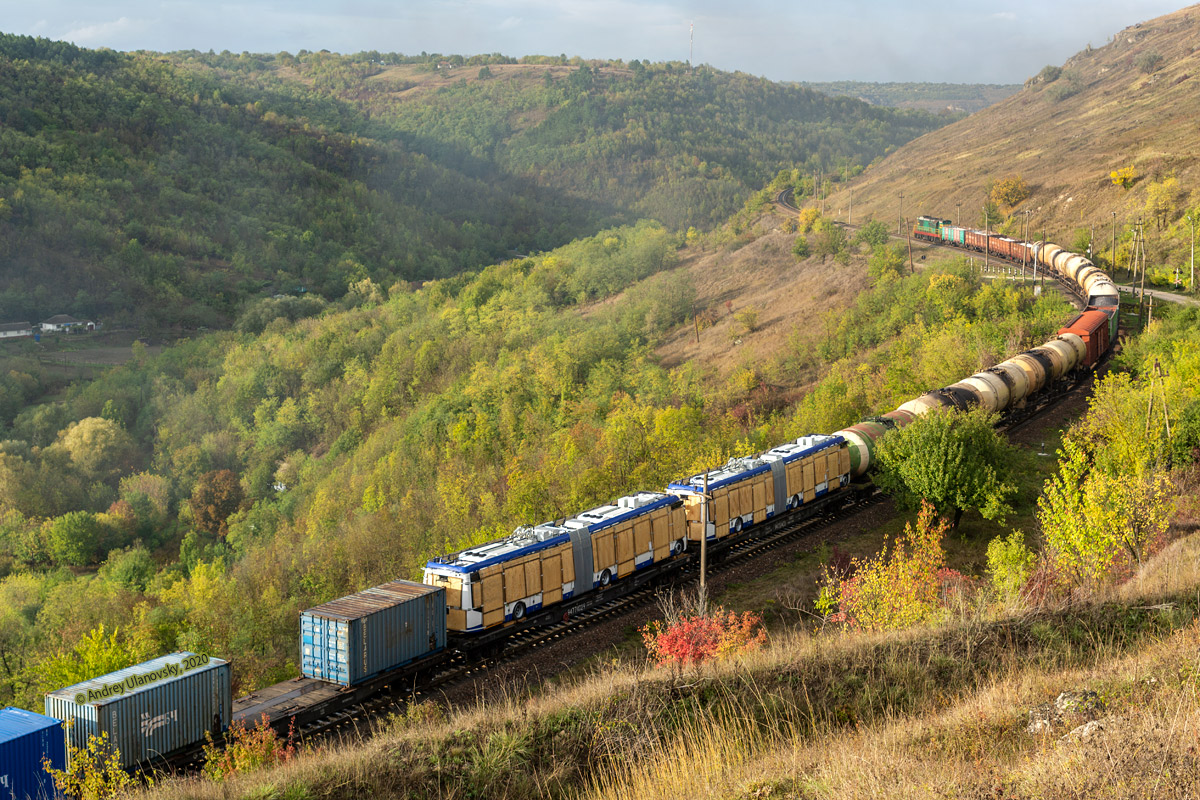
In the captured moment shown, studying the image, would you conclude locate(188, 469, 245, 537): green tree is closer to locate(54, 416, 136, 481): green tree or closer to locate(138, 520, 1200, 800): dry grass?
locate(54, 416, 136, 481): green tree

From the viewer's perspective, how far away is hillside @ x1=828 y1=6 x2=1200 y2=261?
94625 mm

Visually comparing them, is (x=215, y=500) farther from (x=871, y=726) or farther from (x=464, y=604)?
(x=871, y=726)

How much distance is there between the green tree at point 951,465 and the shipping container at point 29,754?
27547 mm

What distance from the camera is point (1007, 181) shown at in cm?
10975

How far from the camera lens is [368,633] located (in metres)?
22.7

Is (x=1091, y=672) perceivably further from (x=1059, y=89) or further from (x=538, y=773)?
(x=1059, y=89)

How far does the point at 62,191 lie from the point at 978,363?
572 feet

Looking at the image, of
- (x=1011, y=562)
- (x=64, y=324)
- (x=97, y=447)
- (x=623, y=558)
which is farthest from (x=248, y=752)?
(x=64, y=324)

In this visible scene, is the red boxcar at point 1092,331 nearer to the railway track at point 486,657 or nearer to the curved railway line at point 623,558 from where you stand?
the curved railway line at point 623,558

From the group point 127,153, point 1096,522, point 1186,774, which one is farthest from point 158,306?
point 1186,774

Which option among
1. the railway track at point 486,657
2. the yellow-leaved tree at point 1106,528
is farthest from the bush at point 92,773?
the yellow-leaved tree at point 1106,528

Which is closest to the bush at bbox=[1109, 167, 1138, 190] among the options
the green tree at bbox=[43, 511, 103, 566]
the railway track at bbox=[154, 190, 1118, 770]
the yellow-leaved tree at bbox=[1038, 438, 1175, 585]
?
the railway track at bbox=[154, 190, 1118, 770]

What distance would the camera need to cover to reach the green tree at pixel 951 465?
33656 mm

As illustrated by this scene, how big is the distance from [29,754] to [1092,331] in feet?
174
